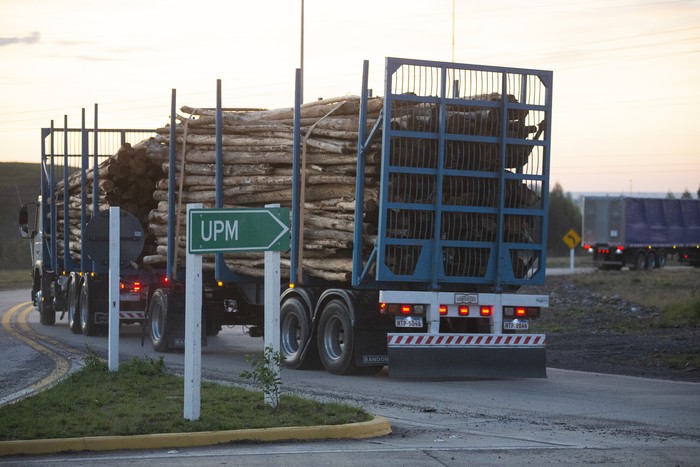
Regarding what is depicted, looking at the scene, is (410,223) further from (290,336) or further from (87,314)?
(87,314)

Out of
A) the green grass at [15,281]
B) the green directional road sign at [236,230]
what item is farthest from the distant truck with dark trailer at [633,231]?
the green directional road sign at [236,230]

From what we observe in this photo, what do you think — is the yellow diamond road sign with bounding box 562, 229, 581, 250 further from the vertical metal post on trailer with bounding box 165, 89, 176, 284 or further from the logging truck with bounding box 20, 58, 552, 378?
the logging truck with bounding box 20, 58, 552, 378

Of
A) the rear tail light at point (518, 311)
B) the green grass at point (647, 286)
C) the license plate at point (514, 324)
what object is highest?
the rear tail light at point (518, 311)

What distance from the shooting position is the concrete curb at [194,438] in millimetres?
9430

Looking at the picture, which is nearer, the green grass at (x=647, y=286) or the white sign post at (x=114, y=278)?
the white sign post at (x=114, y=278)

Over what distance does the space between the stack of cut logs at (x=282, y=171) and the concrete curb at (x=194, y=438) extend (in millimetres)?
5623

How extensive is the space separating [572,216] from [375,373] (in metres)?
98.1

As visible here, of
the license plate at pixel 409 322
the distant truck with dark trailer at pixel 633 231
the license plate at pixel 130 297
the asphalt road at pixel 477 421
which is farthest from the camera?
the distant truck with dark trailer at pixel 633 231

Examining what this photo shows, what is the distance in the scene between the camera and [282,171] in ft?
59.3

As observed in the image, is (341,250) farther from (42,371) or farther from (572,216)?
(572,216)

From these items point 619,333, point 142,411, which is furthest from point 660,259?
point 142,411

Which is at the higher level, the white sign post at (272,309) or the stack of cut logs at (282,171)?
the stack of cut logs at (282,171)

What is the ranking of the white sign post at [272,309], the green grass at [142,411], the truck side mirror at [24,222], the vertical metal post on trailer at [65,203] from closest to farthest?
the green grass at [142,411] → the white sign post at [272,309] → the vertical metal post on trailer at [65,203] → the truck side mirror at [24,222]

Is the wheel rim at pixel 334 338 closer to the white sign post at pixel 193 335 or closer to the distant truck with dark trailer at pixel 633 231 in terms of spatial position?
the white sign post at pixel 193 335
